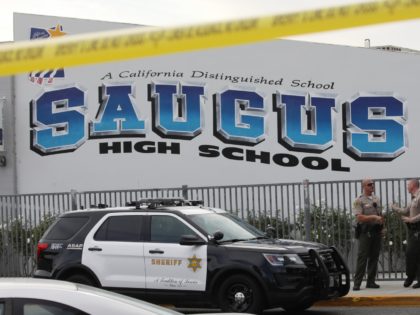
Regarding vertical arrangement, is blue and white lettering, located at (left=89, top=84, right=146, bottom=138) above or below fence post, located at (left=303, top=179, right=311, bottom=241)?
above

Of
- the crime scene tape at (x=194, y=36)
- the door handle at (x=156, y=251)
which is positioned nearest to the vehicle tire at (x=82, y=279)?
the door handle at (x=156, y=251)

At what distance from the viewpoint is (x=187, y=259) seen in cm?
1192

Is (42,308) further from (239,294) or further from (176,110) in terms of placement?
(176,110)

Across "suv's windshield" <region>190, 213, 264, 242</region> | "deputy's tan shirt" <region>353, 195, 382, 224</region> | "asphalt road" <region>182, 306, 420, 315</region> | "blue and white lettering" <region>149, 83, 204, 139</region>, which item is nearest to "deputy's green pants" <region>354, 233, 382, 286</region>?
"deputy's tan shirt" <region>353, 195, 382, 224</region>

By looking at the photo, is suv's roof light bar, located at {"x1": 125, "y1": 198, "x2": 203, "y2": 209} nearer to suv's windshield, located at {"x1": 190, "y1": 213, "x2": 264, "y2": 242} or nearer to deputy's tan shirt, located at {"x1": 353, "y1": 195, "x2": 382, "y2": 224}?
suv's windshield, located at {"x1": 190, "y1": 213, "x2": 264, "y2": 242}

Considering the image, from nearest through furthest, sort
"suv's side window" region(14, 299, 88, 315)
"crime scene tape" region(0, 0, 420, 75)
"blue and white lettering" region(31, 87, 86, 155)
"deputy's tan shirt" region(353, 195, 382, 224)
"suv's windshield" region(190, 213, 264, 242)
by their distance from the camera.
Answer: "crime scene tape" region(0, 0, 420, 75)
"suv's side window" region(14, 299, 88, 315)
"suv's windshield" region(190, 213, 264, 242)
"deputy's tan shirt" region(353, 195, 382, 224)
"blue and white lettering" region(31, 87, 86, 155)

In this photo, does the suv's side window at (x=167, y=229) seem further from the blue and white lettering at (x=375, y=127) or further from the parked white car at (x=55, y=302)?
the blue and white lettering at (x=375, y=127)

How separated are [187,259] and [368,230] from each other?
4.08 meters

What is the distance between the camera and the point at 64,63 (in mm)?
3613

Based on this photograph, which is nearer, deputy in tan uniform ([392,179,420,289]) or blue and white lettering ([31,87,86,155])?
deputy in tan uniform ([392,179,420,289])

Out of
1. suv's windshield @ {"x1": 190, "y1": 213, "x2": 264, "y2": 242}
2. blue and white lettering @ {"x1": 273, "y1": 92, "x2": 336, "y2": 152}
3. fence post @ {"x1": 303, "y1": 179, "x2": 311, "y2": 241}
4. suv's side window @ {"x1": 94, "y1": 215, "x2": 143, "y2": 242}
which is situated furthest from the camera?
blue and white lettering @ {"x1": 273, "y1": 92, "x2": 336, "y2": 152}

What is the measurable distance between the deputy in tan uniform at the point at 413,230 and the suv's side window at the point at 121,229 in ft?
15.2

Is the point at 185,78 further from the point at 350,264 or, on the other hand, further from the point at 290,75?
the point at 350,264

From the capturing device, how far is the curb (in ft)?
44.5
